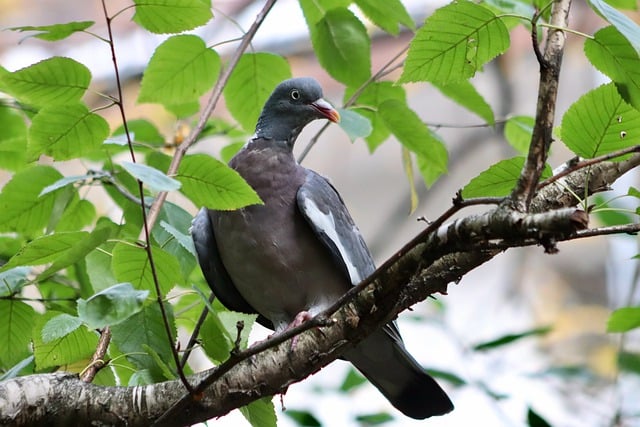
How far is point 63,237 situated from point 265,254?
67 centimetres

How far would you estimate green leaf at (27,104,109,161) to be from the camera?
1411 millimetres

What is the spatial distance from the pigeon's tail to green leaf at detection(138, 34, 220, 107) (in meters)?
0.68

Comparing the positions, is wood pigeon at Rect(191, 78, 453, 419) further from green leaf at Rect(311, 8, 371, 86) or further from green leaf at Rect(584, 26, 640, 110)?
green leaf at Rect(584, 26, 640, 110)

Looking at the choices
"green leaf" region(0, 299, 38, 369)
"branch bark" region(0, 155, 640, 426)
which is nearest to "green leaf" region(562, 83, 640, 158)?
"branch bark" region(0, 155, 640, 426)

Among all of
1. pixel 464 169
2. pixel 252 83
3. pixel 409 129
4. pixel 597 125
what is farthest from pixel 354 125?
pixel 464 169

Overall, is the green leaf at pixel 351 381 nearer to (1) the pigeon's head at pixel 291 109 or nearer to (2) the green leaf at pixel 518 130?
(1) the pigeon's head at pixel 291 109

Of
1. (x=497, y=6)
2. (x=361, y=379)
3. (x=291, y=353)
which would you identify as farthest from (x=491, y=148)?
(x=291, y=353)

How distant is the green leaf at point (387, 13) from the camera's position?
1657mm

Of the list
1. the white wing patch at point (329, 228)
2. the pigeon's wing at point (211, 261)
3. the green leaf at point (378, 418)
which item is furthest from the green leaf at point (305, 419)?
the white wing patch at point (329, 228)

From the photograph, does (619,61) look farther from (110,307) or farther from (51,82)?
(51,82)

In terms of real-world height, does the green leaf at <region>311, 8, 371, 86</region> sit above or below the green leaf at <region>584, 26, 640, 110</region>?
above

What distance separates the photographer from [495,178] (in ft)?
4.00

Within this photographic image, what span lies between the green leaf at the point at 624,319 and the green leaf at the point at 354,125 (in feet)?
1.90

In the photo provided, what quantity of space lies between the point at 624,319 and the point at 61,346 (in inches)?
40.4
